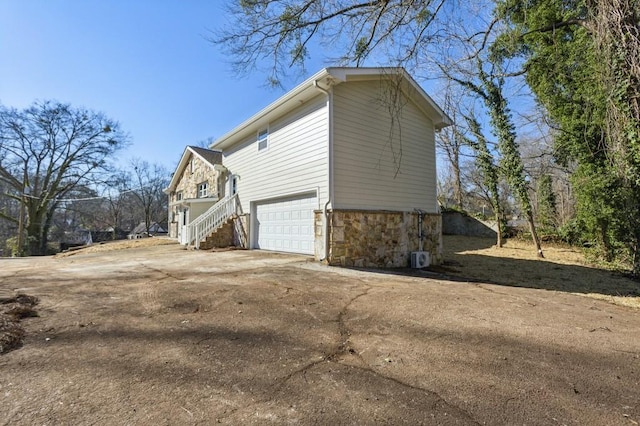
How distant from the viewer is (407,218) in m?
9.38

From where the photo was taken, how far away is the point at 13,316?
343cm

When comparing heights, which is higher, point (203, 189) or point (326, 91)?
point (326, 91)

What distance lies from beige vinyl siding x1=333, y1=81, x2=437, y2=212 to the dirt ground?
3.83 m

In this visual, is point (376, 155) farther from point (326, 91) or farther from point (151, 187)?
point (151, 187)

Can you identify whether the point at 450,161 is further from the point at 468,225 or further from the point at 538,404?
the point at 538,404

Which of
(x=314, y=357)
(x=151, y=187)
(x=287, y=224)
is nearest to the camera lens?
(x=314, y=357)

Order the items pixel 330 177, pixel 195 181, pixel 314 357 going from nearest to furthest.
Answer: pixel 314 357 → pixel 330 177 → pixel 195 181

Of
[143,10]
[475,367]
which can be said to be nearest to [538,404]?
[475,367]

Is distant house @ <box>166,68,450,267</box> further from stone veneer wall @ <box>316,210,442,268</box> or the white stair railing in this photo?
the white stair railing

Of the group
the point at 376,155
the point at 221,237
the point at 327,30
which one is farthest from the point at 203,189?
the point at 327,30

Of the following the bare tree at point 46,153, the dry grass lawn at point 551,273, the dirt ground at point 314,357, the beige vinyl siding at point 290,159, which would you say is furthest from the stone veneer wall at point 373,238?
the bare tree at point 46,153

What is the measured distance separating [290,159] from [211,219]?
5264mm

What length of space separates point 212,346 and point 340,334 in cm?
129

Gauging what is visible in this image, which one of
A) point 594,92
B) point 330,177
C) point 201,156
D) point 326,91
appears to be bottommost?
point 330,177
